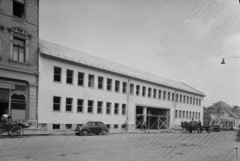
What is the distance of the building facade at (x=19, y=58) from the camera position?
865 inches

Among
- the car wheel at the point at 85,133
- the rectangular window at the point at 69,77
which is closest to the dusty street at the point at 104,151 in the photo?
the car wheel at the point at 85,133

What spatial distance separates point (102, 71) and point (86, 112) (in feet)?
20.4

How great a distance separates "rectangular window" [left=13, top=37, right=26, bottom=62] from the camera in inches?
907

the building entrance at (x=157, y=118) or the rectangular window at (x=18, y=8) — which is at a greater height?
the rectangular window at (x=18, y=8)

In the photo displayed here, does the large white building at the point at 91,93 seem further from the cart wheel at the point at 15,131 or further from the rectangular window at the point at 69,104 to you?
the cart wheel at the point at 15,131

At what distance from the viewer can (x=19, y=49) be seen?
2347 cm

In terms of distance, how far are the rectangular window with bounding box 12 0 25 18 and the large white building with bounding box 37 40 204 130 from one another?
4.07 m

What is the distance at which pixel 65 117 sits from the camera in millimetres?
27531

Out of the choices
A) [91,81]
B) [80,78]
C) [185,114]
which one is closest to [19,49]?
[80,78]

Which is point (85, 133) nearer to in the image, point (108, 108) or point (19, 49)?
point (19, 49)

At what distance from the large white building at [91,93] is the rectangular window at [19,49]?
1962 millimetres

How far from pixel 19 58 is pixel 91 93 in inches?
421

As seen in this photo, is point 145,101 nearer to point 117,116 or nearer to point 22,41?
point 117,116

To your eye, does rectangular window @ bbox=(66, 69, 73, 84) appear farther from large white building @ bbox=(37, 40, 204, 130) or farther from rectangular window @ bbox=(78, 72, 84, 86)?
rectangular window @ bbox=(78, 72, 84, 86)
